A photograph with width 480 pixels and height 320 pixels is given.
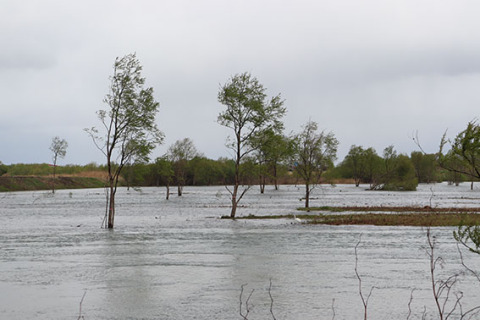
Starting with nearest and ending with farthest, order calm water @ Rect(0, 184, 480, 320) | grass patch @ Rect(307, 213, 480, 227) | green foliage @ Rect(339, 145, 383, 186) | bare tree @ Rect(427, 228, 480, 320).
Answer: bare tree @ Rect(427, 228, 480, 320), calm water @ Rect(0, 184, 480, 320), grass patch @ Rect(307, 213, 480, 227), green foliage @ Rect(339, 145, 383, 186)

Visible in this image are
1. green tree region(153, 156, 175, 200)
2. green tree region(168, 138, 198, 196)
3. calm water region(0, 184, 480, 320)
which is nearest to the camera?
calm water region(0, 184, 480, 320)

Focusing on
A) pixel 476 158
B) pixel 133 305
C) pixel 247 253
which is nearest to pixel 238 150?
→ pixel 247 253

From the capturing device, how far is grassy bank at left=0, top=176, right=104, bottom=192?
407 feet

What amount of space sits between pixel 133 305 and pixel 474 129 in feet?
32.5

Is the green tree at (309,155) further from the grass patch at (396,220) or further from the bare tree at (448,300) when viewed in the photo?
the bare tree at (448,300)

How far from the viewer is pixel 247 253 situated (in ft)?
83.6

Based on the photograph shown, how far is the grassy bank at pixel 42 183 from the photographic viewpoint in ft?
407

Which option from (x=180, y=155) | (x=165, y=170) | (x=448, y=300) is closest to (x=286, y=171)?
(x=180, y=155)

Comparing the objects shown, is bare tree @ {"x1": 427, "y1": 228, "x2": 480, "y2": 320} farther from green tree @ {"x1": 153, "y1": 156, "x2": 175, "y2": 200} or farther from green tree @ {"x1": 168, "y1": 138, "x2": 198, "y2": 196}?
green tree @ {"x1": 168, "y1": 138, "x2": 198, "y2": 196}

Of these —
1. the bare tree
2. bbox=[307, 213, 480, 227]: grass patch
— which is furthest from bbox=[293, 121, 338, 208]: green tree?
the bare tree

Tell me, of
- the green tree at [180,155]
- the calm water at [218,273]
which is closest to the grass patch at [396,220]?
the calm water at [218,273]

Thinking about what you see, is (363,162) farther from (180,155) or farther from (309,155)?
(309,155)

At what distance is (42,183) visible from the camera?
137125 millimetres

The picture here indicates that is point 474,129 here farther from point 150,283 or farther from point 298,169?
point 298,169
